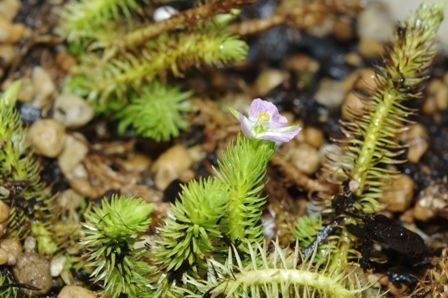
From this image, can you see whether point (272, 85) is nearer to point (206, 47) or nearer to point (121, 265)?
point (206, 47)

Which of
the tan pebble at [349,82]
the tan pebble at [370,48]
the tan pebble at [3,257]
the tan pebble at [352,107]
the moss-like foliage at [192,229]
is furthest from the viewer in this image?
the tan pebble at [370,48]

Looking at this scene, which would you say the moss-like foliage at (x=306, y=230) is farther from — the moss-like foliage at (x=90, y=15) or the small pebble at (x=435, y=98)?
the moss-like foliage at (x=90, y=15)

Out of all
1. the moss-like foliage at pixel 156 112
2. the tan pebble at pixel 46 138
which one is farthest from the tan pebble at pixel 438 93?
the tan pebble at pixel 46 138

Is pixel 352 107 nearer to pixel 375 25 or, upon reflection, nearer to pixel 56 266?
pixel 375 25

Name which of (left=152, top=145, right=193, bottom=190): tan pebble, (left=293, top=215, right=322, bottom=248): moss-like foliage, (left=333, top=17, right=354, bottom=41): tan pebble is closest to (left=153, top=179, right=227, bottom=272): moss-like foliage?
(left=293, top=215, right=322, bottom=248): moss-like foliage

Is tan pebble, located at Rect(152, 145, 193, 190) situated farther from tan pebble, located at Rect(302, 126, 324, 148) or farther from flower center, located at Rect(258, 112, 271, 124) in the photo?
flower center, located at Rect(258, 112, 271, 124)

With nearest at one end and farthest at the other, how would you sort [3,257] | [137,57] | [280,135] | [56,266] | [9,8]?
[280,135] < [3,257] < [56,266] < [137,57] < [9,8]

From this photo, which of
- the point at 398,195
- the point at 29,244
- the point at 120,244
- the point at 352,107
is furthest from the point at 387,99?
the point at 29,244
